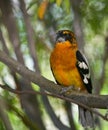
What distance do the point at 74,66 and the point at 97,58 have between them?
664mm

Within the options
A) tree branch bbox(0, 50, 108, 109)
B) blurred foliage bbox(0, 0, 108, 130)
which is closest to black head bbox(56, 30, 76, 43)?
blurred foliage bbox(0, 0, 108, 130)

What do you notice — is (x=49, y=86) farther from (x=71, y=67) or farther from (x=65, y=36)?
(x=65, y=36)

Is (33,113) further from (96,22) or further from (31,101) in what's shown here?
(96,22)

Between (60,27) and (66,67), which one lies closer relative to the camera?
(66,67)

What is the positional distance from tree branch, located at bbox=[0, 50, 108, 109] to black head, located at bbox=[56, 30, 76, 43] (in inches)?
43.1

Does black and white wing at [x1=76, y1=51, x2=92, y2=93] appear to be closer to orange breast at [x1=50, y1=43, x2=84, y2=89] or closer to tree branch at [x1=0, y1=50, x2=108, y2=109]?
orange breast at [x1=50, y1=43, x2=84, y2=89]

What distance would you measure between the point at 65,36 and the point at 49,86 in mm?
1245

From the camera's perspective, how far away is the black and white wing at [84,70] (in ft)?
9.93

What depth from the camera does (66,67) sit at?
309 cm

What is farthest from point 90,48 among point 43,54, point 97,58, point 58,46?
point 58,46

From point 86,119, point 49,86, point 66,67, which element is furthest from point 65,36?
point 49,86

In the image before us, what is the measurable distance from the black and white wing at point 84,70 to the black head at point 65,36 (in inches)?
6.5

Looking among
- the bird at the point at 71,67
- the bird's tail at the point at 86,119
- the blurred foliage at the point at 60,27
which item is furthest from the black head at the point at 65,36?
the bird's tail at the point at 86,119

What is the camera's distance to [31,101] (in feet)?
9.56
